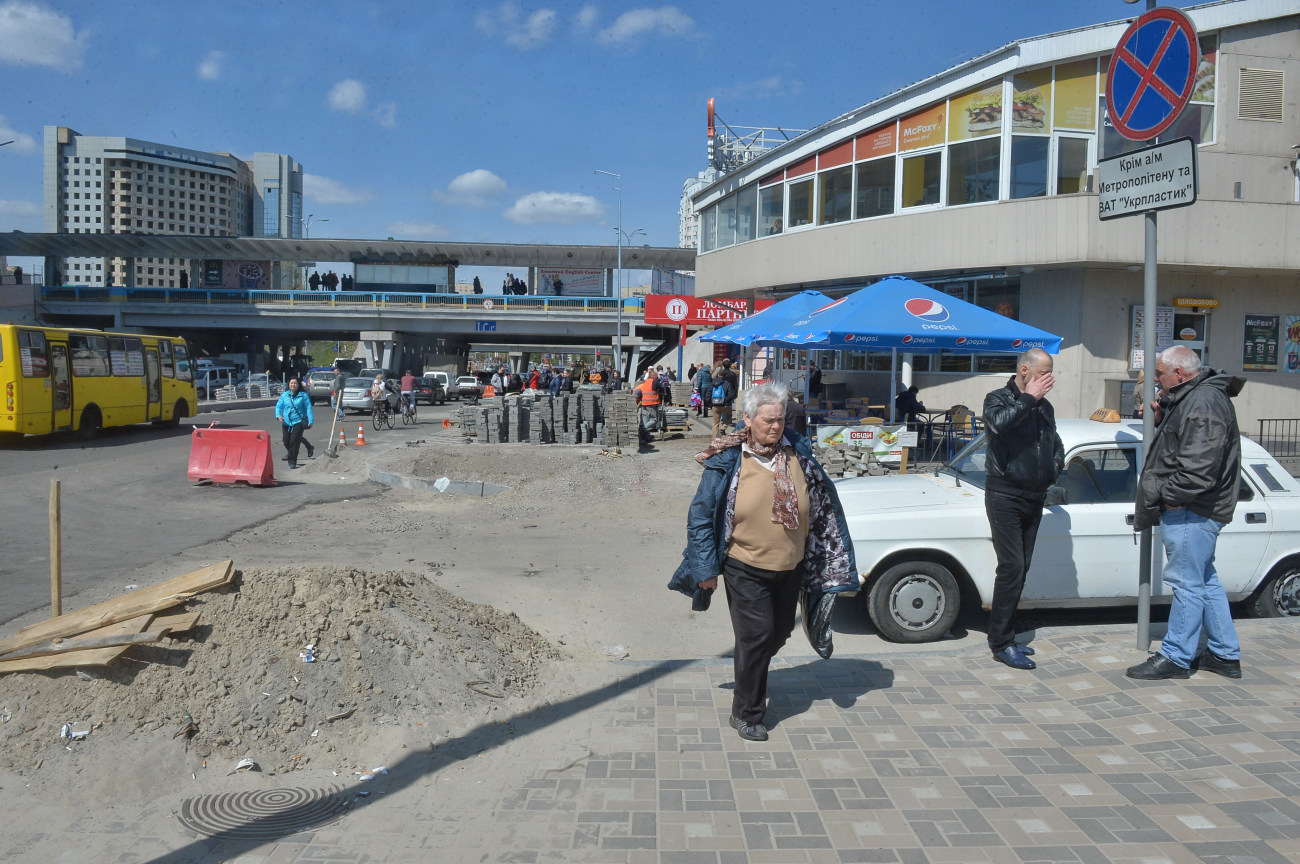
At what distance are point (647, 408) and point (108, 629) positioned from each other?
1620cm

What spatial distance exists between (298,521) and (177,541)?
1.61 meters

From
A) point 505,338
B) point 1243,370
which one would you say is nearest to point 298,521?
point 1243,370

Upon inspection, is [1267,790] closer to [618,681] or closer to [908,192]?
[618,681]

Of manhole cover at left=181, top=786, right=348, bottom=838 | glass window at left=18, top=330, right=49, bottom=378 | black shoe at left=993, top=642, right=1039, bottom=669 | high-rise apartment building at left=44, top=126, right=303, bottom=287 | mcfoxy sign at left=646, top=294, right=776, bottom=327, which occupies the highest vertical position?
high-rise apartment building at left=44, top=126, right=303, bottom=287

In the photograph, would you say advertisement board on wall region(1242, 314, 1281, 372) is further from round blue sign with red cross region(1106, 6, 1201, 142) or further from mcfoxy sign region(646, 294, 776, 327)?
round blue sign with red cross region(1106, 6, 1201, 142)

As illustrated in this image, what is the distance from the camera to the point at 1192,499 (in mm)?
4570

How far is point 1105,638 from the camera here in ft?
18.3

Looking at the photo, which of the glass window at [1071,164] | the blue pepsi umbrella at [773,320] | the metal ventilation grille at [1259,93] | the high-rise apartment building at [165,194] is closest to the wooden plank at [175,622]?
the blue pepsi umbrella at [773,320]

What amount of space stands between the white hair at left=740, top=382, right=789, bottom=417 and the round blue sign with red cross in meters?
3.00

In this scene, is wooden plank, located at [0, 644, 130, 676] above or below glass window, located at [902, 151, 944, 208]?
below

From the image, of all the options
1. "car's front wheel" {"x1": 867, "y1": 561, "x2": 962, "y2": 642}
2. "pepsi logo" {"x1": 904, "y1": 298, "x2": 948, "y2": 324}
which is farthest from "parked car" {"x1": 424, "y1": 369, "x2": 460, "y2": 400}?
"car's front wheel" {"x1": 867, "y1": 561, "x2": 962, "y2": 642}

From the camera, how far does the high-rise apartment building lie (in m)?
160

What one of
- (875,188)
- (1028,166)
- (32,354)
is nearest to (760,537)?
(1028,166)

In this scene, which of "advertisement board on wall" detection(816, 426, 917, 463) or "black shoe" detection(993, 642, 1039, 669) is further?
"advertisement board on wall" detection(816, 426, 917, 463)
